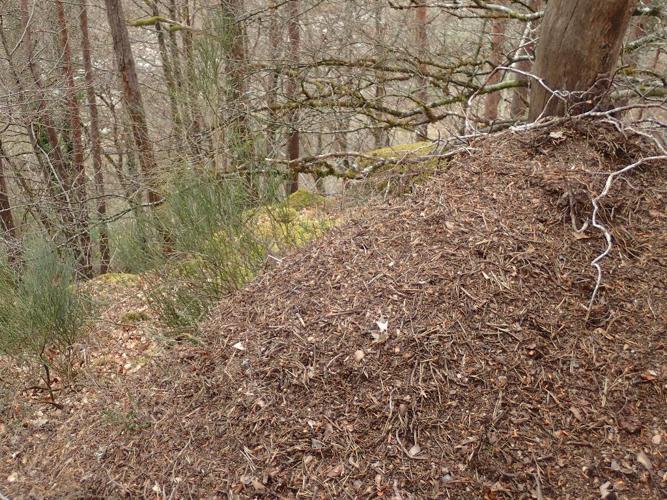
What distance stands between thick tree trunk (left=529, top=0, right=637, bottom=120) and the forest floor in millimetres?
211

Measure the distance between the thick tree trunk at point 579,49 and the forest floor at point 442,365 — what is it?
21 cm

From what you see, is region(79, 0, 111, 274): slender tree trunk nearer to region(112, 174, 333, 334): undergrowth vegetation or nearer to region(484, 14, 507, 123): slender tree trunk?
region(112, 174, 333, 334): undergrowth vegetation

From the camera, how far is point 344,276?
2.38 meters

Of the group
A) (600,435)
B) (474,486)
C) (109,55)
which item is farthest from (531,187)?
(109,55)

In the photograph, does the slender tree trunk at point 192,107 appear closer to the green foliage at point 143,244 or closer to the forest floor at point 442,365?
the green foliage at point 143,244

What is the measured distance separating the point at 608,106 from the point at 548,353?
4.93ft

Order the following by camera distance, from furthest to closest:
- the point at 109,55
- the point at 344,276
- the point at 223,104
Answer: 1. the point at 109,55
2. the point at 223,104
3. the point at 344,276

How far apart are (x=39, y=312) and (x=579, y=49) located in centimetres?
428

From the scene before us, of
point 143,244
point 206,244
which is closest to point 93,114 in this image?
point 143,244

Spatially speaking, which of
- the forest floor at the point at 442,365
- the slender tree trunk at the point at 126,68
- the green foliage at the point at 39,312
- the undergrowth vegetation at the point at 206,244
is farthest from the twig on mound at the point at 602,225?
the slender tree trunk at the point at 126,68

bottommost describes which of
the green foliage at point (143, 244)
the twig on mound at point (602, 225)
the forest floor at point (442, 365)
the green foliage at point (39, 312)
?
the green foliage at point (39, 312)

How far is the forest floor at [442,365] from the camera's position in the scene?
1.74 m

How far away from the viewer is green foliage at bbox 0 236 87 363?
4.27m

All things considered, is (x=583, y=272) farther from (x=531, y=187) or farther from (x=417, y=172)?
(x=417, y=172)
